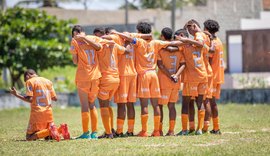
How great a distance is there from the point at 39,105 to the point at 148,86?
2.12 meters

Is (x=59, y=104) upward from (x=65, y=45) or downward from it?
downward

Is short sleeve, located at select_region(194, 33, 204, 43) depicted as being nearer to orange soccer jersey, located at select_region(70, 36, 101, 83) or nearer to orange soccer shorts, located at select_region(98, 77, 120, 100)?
orange soccer shorts, located at select_region(98, 77, 120, 100)

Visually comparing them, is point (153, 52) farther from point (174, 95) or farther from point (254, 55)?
point (254, 55)

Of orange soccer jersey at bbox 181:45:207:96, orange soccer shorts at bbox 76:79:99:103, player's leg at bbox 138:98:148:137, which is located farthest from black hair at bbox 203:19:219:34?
orange soccer shorts at bbox 76:79:99:103

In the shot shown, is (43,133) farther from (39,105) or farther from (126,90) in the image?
(126,90)

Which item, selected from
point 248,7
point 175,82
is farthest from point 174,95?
point 248,7

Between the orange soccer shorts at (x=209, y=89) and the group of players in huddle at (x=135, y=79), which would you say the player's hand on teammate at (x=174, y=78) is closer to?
the group of players in huddle at (x=135, y=79)

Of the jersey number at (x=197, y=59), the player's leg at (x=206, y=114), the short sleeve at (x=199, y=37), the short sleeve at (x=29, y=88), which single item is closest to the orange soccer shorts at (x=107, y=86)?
the short sleeve at (x=29, y=88)

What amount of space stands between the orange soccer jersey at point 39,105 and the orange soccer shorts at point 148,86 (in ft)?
5.84

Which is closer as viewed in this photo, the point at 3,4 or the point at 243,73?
the point at 243,73

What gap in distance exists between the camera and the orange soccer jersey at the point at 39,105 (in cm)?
1442

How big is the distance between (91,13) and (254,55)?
21.5 meters

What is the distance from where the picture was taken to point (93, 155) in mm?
11375

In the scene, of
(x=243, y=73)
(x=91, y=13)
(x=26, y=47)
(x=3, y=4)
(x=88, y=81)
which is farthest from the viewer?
(x=91, y=13)
